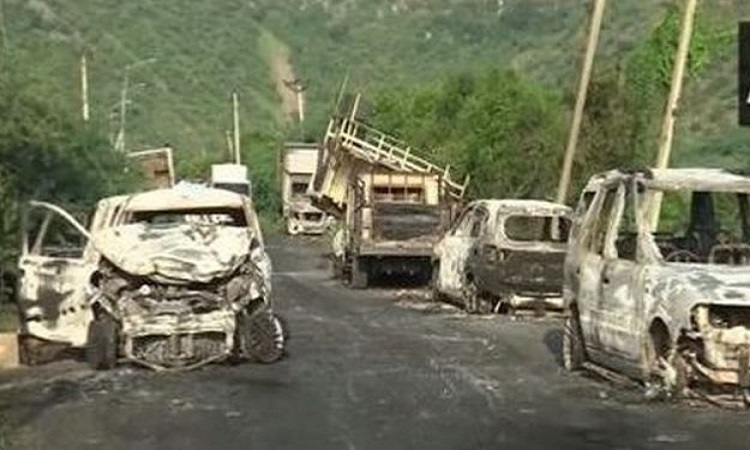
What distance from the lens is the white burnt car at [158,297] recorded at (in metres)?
16.1

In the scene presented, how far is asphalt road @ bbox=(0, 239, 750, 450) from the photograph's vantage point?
1145 centimetres

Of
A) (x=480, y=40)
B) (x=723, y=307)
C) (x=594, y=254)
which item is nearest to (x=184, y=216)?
(x=594, y=254)

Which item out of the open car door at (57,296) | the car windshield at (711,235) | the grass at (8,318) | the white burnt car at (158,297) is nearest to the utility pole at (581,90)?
the grass at (8,318)

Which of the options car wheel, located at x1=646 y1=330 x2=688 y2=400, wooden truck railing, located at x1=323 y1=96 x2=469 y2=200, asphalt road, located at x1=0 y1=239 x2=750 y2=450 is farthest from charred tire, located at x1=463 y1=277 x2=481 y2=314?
wooden truck railing, located at x1=323 y1=96 x2=469 y2=200

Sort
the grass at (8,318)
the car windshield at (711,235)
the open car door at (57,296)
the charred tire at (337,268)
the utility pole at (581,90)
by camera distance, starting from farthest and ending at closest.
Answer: the utility pole at (581,90) → the charred tire at (337,268) → the grass at (8,318) → the open car door at (57,296) → the car windshield at (711,235)

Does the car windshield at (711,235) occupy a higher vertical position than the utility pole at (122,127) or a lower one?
lower

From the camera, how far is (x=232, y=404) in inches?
531

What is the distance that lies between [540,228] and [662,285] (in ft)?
38.9

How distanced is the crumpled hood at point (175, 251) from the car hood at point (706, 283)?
15.8 ft

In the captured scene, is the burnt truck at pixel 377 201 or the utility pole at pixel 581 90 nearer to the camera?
the burnt truck at pixel 377 201

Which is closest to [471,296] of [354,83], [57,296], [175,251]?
[175,251]

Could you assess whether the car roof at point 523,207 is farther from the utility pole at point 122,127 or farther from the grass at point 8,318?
the utility pole at point 122,127

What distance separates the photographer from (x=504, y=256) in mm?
22859

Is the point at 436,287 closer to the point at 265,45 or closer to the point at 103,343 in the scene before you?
the point at 103,343
